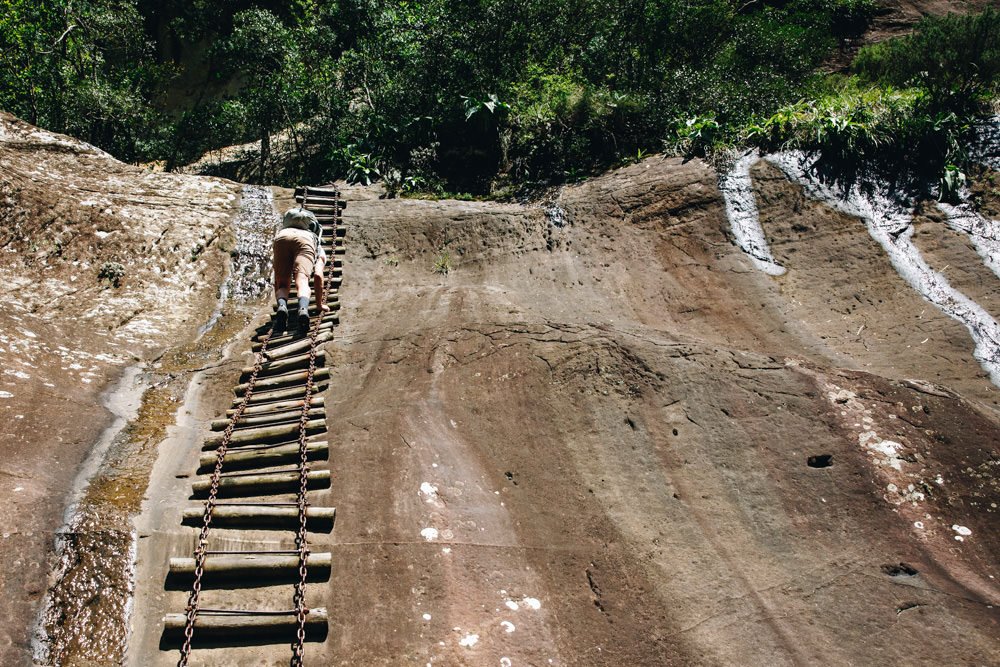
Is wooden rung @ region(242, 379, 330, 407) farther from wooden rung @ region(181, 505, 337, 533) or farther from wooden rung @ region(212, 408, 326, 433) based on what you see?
wooden rung @ region(181, 505, 337, 533)

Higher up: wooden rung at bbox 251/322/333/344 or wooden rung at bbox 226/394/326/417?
wooden rung at bbox 251/322/333/344

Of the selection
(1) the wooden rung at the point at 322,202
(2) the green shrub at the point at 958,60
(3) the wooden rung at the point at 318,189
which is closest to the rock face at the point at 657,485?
(2) the green shrub at the point at 958,60

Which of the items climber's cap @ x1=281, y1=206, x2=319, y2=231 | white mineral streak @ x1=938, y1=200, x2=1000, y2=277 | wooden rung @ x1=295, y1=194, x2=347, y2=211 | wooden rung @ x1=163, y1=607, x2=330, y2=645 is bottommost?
wooden rung @ x1=163, y1=607, x2=330, y2=645

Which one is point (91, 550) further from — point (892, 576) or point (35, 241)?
point (35, 241)

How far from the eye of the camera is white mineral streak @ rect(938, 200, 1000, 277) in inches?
350

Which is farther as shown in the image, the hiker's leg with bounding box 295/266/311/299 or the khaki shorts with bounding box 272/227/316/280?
the khaki shorts with bounding box 272/227/316/280

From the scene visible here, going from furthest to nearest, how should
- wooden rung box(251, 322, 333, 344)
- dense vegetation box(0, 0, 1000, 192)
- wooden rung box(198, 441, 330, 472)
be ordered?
dense vegetation box(0, 0, 1000, 192) < wooden rung box(251, 322, 333, 344) < wooden rung box(198, 441, 330, 472)

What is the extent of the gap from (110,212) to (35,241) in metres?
1.11

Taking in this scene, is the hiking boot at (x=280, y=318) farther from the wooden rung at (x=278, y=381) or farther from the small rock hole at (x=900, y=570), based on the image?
the small rock hole at (x=900, y=570)

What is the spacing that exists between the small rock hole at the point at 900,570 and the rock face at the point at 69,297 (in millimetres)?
5679

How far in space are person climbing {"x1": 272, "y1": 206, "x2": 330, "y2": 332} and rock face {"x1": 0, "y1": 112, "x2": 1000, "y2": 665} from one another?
0.72 meters

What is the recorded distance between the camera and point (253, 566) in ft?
16.3

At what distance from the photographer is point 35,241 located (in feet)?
30.9

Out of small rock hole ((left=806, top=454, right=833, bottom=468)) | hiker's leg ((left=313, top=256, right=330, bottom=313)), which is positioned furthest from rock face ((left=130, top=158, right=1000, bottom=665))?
hiker's leg ((left=313, top=256, right=330, bottom=313))
